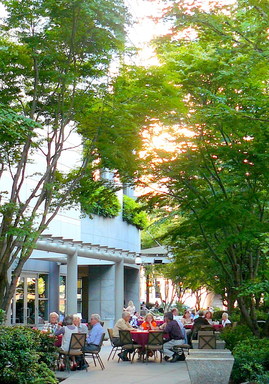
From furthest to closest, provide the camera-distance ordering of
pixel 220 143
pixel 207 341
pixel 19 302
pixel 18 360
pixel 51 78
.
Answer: pixel 19 302 → pixel 207 341 → pixel 220 143 → pixel 51 78 → pixel 18 360

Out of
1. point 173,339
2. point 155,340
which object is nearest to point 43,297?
point 173,339

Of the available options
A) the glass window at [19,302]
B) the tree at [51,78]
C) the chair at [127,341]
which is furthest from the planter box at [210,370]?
the glass window at [19,302]

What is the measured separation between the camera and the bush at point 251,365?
1416cm

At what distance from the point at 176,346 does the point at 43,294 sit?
15525 millimetres

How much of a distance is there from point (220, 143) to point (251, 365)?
6231 mm

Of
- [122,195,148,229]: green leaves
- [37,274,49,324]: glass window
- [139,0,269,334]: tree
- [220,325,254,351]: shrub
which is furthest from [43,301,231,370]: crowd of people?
[122,195,148,229]: green leaves

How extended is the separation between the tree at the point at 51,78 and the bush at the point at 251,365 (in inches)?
199

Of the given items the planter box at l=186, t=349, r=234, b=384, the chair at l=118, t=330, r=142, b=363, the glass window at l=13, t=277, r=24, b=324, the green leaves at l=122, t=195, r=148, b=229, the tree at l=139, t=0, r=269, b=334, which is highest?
the green leaves at l=122, t=195, r=148, b=229

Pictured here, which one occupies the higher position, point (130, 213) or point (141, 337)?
point (130, 213)

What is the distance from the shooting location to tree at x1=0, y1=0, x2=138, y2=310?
15.2m

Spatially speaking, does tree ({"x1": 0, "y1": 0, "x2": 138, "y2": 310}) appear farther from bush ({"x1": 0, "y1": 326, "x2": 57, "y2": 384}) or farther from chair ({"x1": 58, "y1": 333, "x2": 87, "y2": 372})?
chair ({"x1": 58, "y1": 333, "x2": 87, "y2": 372})

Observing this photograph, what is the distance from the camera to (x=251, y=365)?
581 inches

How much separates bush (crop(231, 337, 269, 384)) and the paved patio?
1.78m

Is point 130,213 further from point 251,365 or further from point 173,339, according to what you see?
point 251,365
